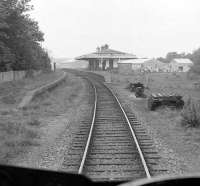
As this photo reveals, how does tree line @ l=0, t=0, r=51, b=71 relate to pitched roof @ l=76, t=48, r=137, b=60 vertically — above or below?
above

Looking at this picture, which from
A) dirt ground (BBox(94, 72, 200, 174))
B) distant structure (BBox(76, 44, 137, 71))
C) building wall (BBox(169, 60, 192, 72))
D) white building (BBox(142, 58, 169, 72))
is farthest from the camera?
building wall (BBox(169, 60, 192, 72))

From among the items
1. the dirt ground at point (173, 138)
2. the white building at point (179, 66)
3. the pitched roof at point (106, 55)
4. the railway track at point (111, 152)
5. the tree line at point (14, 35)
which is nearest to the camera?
the railway track at point (111, 152)

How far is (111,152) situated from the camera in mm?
11609

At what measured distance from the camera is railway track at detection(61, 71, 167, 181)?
30.9 ft

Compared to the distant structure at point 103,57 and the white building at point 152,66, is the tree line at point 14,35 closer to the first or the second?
the distant structure at point 103,57

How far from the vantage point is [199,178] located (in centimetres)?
325

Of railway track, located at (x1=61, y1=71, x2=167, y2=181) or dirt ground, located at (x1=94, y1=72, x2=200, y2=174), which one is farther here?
dirt ground, located at (x1=94, y1=72, x2=200, y2=174)

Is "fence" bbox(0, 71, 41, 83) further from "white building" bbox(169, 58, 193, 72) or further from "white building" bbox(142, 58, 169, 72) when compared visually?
"white building" bbox(169, 58, 193, 72)

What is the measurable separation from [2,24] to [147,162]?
2662 centimetres

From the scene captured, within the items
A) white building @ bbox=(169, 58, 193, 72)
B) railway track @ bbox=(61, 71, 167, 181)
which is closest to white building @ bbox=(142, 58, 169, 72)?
white building @ bbox=(169, 58, 193, 72)

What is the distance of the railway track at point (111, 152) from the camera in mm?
9430

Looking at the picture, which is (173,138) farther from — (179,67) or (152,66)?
(179,67)

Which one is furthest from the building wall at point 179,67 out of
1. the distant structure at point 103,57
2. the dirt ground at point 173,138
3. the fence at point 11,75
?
the dirt ground at point 173,138

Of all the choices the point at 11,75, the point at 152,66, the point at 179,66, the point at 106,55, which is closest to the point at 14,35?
the point at 11,75
